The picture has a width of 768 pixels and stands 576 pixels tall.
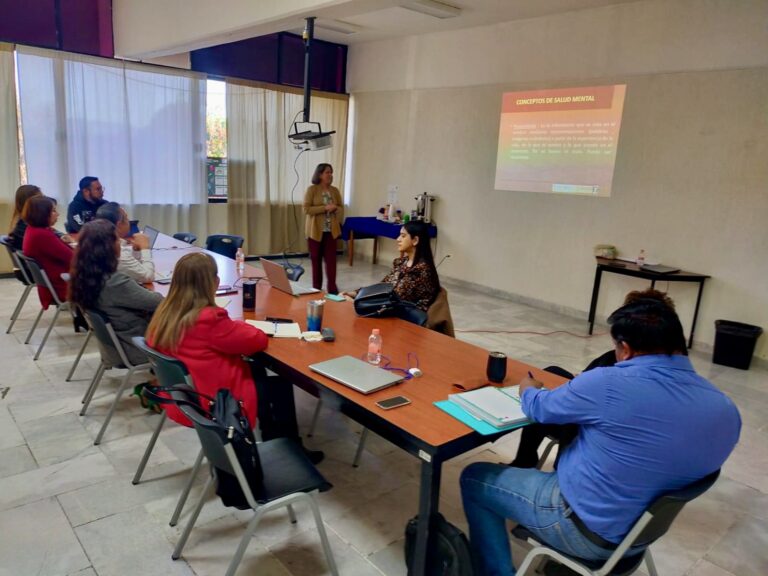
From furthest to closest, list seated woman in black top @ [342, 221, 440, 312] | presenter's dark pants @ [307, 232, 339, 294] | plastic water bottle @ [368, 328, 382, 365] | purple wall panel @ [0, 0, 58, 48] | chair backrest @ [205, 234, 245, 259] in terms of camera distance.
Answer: presenter's dark pants @ [307, 232, 339, 294] < purple wall panel @ [0, 0, 58, 48] < chair backrest @ [205, 234, 245, 259] < seated woman in black top @ [342, 221, 440, 312] < plastic water bottle @ [368, 328, 382, 365]

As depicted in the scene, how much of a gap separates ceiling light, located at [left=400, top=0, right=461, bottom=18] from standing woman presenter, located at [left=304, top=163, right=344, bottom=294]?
6.23 feet

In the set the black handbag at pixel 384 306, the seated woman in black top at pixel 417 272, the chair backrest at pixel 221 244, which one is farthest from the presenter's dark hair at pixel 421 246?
the chair backrest at pixel 221 244

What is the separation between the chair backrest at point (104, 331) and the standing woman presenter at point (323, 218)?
3.24m

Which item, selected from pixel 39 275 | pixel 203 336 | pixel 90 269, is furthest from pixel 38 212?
pixel 203 336

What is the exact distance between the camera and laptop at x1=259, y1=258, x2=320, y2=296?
11.2 ft

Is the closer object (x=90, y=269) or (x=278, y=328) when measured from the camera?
(x=278, y=328)

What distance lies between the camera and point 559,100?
594 centimetres

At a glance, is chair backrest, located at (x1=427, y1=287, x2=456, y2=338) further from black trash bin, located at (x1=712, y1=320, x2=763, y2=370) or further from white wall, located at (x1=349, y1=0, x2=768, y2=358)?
white wall, located at (x1=349, y1=0, x2=768, y2=358)

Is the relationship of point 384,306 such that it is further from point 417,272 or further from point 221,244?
point 221,244

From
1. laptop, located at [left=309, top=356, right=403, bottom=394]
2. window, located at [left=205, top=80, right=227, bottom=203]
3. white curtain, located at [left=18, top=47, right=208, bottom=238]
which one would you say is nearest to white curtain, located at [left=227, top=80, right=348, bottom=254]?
window, located at [left=205, top=80, right=227, bottom=203]

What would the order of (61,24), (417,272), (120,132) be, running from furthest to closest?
(120,132)
(61,24)
(417,272)

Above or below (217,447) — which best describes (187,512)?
below

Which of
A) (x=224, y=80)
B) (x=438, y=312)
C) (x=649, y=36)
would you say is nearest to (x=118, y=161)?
(x=224, y=80)

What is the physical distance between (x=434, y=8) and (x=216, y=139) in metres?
3.45
